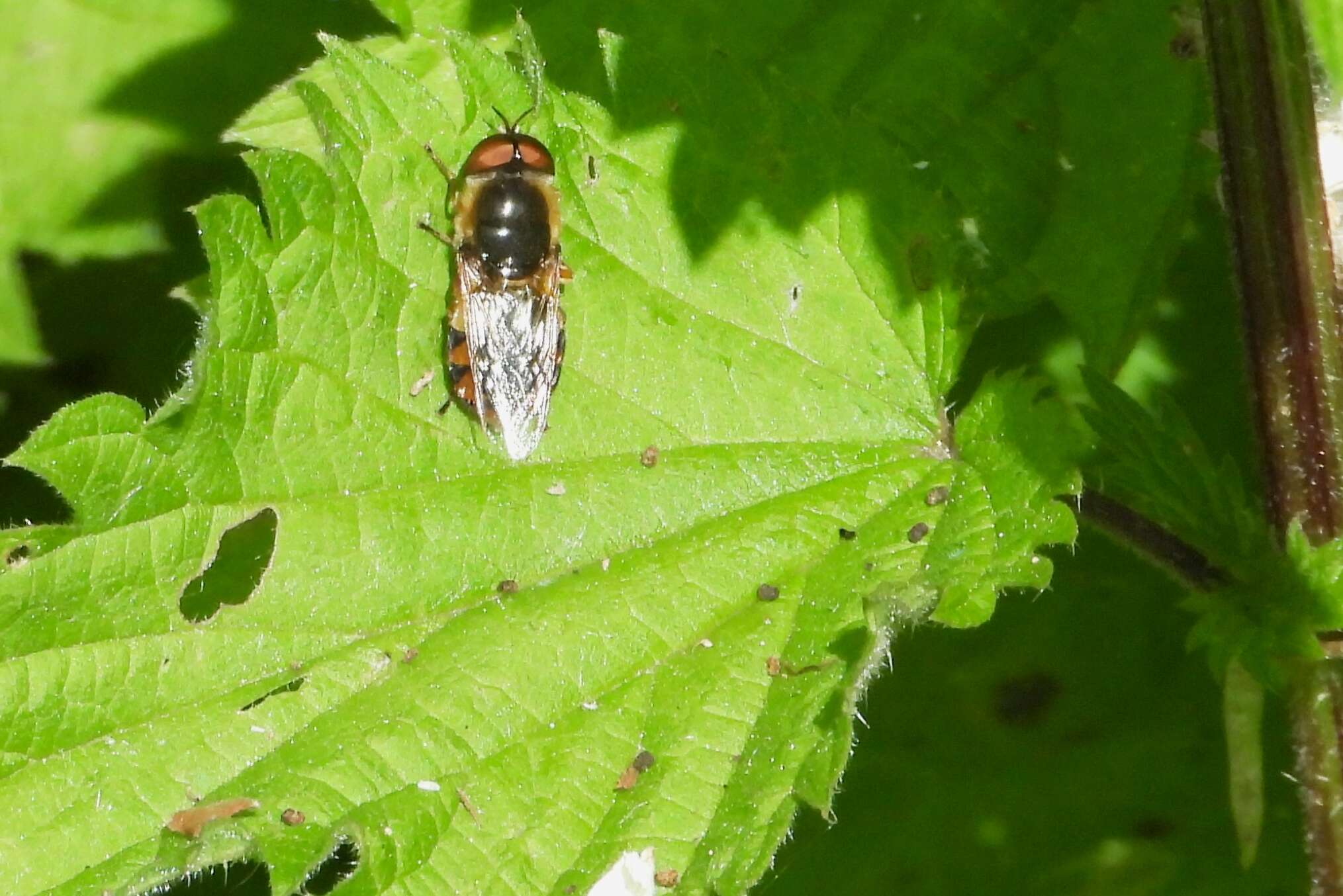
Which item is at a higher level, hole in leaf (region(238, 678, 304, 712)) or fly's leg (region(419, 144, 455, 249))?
fly's leg (region(419, 144, 455, 249))

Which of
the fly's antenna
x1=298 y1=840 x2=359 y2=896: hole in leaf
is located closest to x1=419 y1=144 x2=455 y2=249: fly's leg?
the fly's antenna

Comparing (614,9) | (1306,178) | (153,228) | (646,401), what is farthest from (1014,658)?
(153,228)

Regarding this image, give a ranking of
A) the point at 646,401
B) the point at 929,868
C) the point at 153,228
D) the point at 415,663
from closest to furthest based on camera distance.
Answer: the point at 415,663 → the point at 646,401 → the point at 929,868 → the point at 153,228

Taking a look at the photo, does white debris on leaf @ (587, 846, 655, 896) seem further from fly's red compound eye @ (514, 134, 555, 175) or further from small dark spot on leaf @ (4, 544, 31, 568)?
fly's red compound eye @ (514, 134, 555, 175)

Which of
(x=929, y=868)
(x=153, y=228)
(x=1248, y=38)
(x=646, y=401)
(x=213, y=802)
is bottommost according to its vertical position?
(x=929, y=868)

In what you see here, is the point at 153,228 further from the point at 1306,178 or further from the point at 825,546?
the point at 1306,178

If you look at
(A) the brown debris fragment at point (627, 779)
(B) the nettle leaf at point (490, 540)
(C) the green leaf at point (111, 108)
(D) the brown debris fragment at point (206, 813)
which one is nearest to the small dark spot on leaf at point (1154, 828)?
(B) the nettle leaf at point (490, 540)

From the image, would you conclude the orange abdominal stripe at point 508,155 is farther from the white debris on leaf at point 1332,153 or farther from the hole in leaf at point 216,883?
the hole in leaf at point 216,883
